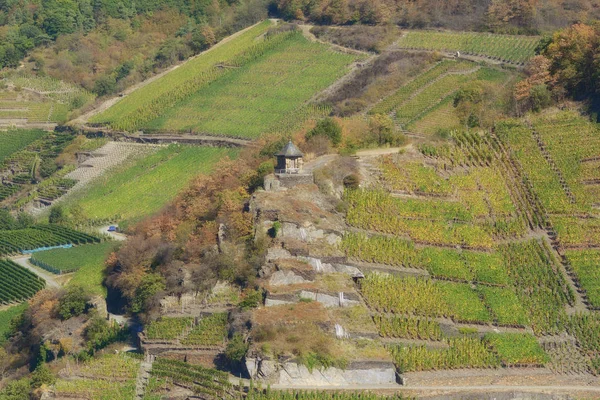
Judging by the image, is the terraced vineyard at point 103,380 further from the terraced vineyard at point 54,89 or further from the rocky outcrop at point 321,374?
the terraced vineyard at point 54,89

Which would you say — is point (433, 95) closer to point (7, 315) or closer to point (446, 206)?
point (446, 206)

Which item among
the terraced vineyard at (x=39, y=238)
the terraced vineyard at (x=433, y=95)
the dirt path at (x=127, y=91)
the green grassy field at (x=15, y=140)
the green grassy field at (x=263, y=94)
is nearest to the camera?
the terraced vineyard at (x=433, y=95)

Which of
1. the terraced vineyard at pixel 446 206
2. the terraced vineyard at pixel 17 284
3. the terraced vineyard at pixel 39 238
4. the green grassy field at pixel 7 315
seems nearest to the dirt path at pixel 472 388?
the terraced vineyard at pixel 446 206

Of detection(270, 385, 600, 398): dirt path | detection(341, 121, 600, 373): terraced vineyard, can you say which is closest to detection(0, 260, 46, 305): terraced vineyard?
detection(341, 121, 600, 373): terraced vineyard

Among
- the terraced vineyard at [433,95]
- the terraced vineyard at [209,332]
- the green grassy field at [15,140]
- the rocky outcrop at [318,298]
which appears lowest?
the green grassy field at [15,140]

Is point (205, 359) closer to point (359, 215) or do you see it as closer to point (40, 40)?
point (359, 215)

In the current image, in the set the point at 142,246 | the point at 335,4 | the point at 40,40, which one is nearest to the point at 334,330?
the point at 142,246

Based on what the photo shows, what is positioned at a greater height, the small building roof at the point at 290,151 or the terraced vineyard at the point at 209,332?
the small building roof at the point at 290,151
